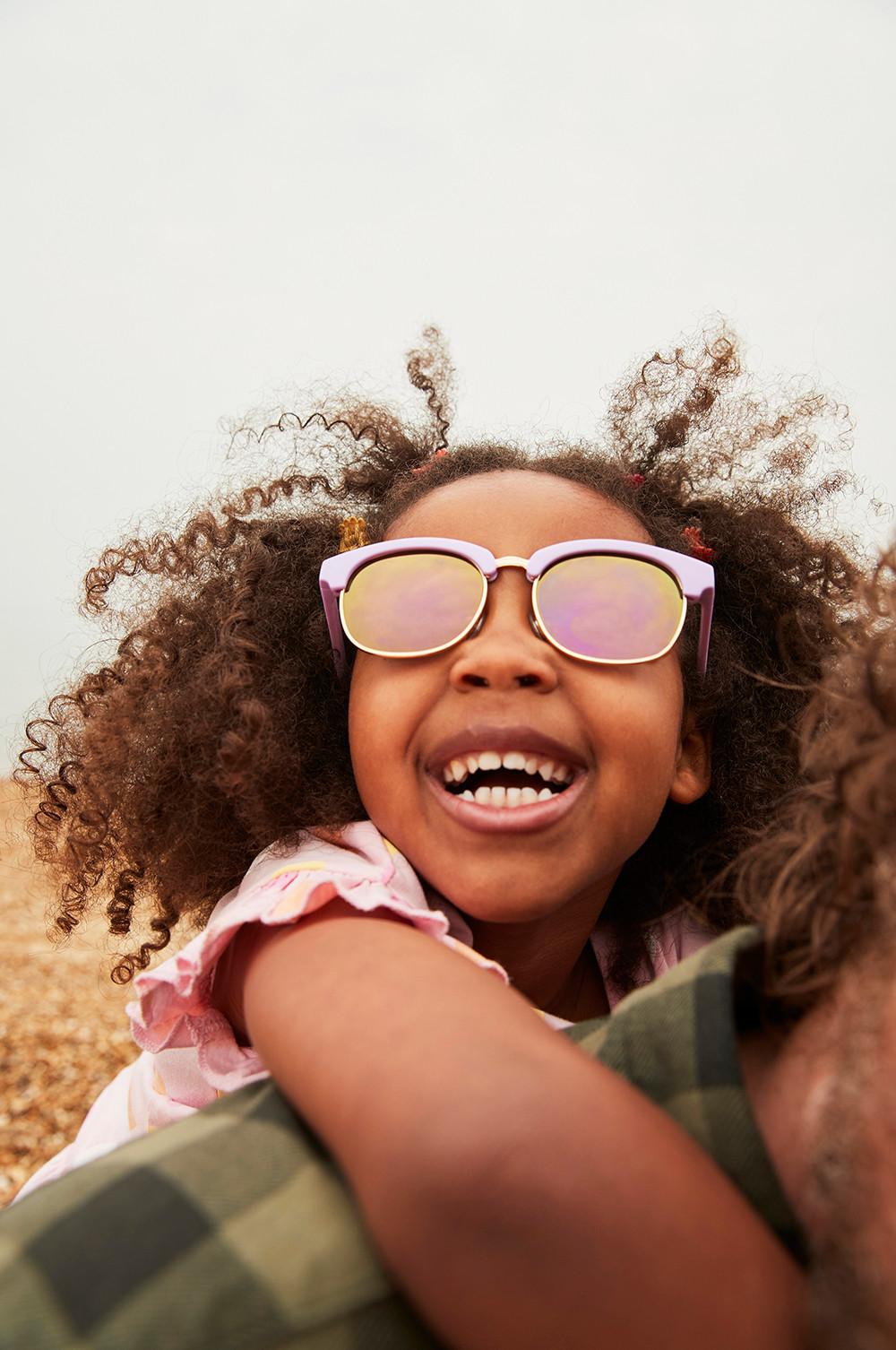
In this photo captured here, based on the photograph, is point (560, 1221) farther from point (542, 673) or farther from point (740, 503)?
point (740, 503)

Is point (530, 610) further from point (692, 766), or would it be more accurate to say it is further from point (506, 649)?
point (692, 766)

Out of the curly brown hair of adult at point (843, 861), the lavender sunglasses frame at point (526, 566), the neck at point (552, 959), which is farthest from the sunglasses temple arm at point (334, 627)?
the curly brown hair of adult at point (843, 861)

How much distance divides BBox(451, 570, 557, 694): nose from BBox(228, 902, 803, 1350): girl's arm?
1.20 metres

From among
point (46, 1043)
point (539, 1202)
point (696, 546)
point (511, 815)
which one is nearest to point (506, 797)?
point (511, 815)

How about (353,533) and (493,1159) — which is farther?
(353,533)

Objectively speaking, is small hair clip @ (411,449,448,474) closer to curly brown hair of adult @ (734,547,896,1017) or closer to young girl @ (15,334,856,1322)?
young girl @ (15,334,856,1322)

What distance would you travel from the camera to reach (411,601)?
2.76m

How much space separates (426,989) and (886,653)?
0.84 m

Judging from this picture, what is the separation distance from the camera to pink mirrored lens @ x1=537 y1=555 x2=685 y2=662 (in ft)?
8.75

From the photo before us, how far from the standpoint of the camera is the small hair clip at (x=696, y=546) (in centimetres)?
335

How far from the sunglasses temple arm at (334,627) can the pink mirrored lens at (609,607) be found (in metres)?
0.63

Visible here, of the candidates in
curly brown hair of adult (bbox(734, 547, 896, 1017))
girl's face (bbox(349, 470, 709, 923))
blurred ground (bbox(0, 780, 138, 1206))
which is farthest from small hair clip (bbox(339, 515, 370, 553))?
curly brown hair of adult (bbox(734, 547, 896, 1017))

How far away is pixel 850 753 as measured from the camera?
4.79 feet

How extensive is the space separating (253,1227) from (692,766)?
2194mm
